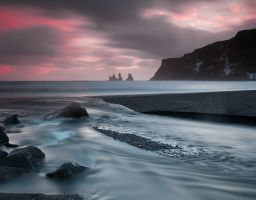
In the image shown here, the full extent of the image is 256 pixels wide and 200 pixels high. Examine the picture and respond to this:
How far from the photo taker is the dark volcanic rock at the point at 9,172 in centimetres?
996

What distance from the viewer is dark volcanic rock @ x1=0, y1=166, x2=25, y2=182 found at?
32.7ft

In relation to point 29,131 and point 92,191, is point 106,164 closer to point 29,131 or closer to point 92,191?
point 92,191

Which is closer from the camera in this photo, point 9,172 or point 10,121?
point 9,172

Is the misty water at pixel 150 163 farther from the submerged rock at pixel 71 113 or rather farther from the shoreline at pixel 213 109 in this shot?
the submerged rock at pixel 71 113

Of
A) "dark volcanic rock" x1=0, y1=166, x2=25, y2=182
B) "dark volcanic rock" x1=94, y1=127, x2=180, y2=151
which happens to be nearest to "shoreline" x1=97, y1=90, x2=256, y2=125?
"dark volcanic rock" x1=94, y1=127, x2=180, y2=151

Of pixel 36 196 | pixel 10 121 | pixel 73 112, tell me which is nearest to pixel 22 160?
pixel 36 196

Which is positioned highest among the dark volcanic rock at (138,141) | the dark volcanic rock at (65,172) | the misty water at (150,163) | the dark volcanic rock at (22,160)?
the dark volcanic rock at (22,160)

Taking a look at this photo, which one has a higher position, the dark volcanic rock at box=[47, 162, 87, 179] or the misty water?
the dark volcanic rock at box=[47, 162, 87, 179]

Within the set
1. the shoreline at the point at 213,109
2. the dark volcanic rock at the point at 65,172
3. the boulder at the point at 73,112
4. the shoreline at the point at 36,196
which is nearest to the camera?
the shoreline at the point at 36,196

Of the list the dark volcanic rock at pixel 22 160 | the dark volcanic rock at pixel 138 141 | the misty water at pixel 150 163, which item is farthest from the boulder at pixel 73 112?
the dark volcanic rock at pixel 22 160

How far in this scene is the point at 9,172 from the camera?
10.3 m

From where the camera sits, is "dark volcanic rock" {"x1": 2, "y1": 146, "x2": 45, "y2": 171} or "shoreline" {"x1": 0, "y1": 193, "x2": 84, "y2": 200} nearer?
"shoreline" {"x1": 0, "y1": 193, "x2": 84, "y2": 200}

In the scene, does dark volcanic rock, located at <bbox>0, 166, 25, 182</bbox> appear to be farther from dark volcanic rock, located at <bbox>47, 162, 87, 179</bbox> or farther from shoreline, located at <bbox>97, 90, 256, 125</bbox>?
shoreline, located at <bbox>97, 90, 256, 125</bbox>

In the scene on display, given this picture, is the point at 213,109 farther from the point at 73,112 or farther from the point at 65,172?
the point at 65,172
